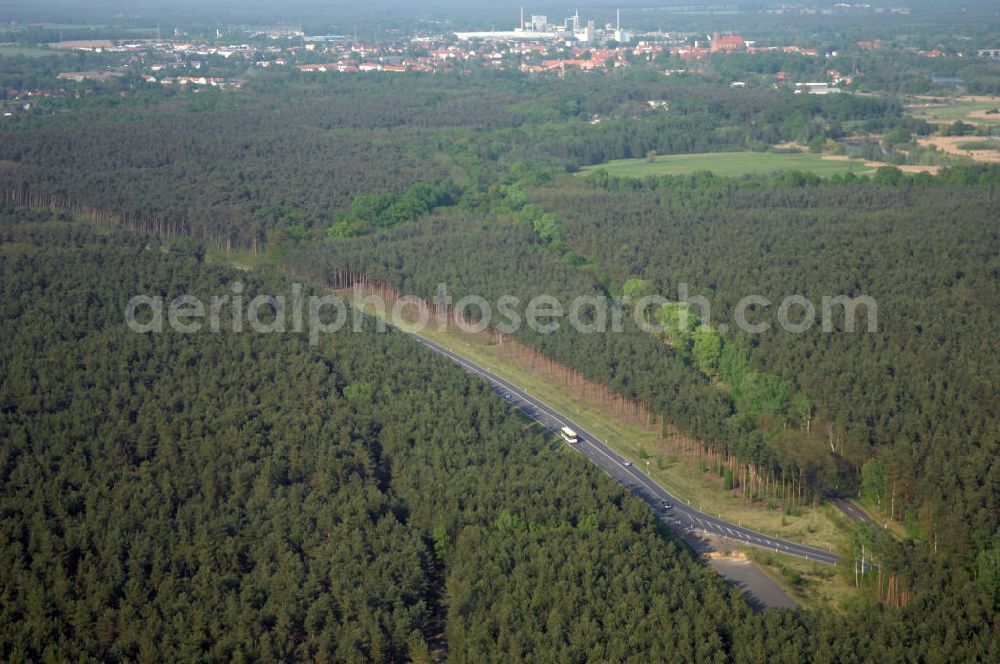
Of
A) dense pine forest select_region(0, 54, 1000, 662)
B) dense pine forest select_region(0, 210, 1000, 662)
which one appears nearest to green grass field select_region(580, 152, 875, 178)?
dense pine forest select_region(0, 54, 1000, 662)

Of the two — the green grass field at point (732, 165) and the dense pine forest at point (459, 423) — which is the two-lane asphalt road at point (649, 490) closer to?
the dense pine forest at point (459, 423)

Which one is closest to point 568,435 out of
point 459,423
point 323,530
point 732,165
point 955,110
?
point 459,423

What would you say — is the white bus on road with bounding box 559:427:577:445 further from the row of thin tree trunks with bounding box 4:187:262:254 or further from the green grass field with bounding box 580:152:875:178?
the green grass field with bounding box 580:152:875:178

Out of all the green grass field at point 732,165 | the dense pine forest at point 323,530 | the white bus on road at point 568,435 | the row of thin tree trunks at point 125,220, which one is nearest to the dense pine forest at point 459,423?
the dense pine forest at point 323,530

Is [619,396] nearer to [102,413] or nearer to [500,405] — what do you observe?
[500,405]

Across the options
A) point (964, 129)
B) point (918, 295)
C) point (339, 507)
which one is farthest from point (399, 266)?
point (964, 129)

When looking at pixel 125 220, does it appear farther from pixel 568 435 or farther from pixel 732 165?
pixel 732 165

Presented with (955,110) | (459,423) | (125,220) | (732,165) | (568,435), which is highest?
(955,110)
